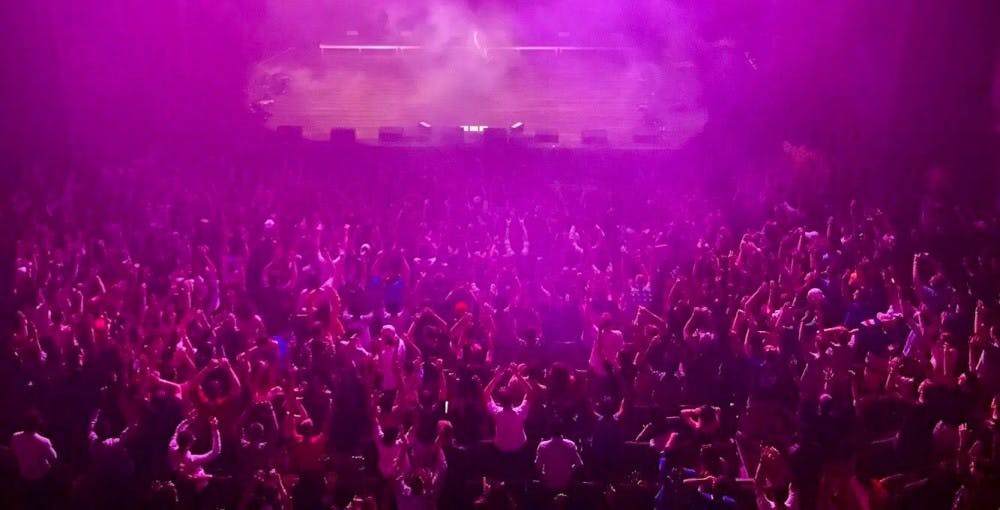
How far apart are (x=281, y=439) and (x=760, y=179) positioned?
9.56 metres

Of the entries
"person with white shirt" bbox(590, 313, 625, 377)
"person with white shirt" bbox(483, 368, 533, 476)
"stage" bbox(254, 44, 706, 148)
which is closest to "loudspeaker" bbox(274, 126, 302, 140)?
"stage" bbox(254, 44, 706, 148)

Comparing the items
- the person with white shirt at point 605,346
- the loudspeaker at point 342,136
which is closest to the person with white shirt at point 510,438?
the person with white shirt at point 605,346

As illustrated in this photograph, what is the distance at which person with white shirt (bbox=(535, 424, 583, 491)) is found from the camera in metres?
4.73

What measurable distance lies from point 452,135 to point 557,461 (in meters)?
11.3

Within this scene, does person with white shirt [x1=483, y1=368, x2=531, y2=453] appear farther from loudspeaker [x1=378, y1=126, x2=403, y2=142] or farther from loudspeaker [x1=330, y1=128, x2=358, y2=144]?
loudspeaker [x1=378, y1=126, x2=403, y2=142]

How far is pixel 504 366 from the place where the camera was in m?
6.17

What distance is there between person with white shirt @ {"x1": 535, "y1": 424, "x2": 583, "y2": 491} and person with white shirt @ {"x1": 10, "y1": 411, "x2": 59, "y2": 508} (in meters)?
2.83

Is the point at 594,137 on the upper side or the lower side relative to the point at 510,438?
upper

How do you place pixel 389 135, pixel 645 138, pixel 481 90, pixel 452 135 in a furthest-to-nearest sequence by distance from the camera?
pixel 481 90, pixel 645 138, pixel 452 135, pixel 389 135

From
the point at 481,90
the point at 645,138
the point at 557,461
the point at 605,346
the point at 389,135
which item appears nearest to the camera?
the point at 557,461

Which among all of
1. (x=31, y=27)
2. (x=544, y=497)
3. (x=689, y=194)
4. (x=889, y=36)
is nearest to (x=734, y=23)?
(x=889, y=36)

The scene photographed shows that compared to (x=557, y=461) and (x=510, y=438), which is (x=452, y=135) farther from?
(x=557, y=461)

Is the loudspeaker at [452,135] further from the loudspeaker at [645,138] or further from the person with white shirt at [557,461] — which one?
the person with white shirt at [557,461]

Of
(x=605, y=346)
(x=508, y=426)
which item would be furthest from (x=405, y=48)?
(x=508, y=426)
